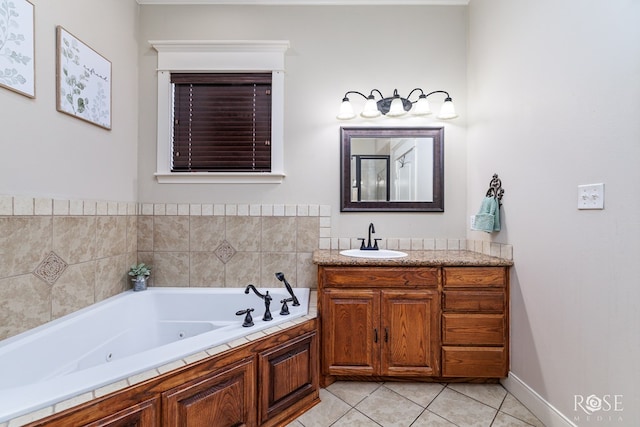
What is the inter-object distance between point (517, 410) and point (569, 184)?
1309mm

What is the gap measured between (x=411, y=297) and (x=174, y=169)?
6.72ft

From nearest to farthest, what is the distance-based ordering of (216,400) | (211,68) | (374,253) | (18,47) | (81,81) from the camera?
(216,400) < (18,47) < (81,81) < (374,253) < (211,68)

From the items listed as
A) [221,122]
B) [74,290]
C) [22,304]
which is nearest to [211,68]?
[221,122]

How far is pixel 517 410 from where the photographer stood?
1.65 metres

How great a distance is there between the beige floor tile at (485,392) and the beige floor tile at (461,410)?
0.04 metres

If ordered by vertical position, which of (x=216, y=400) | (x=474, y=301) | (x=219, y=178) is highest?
(x=219, y=178)

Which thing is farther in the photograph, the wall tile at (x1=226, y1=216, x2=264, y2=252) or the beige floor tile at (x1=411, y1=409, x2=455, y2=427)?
the wall tile at (x1=226, y1=216, x2=264, y2=252)

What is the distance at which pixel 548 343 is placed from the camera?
1.53 m

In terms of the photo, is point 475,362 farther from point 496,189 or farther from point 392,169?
point 392,169

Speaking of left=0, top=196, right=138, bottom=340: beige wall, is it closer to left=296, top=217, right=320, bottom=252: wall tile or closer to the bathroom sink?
left=296, top=217, right=320, bottom=252: wall tile

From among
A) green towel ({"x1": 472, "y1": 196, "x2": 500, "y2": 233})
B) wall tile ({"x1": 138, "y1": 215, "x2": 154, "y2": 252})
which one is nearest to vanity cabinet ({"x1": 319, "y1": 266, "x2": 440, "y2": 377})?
green towel ({"x1": 472, "y1": 196, "x2": 500, "y2": 233})

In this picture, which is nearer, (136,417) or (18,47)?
(136,417)

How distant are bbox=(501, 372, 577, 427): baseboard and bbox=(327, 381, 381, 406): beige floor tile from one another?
0.82m

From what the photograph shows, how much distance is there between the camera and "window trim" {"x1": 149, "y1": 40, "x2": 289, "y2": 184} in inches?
90.0
